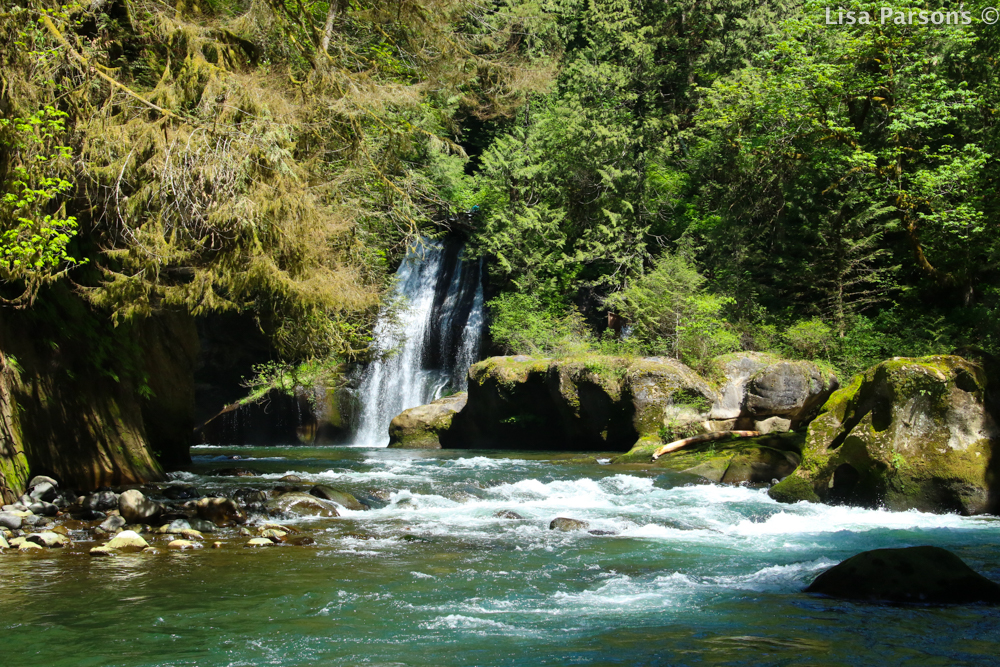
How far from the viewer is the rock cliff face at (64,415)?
320 inches

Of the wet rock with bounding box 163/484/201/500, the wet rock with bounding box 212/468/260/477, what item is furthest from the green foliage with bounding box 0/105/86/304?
the wet rock with bounding box 212/468/260/477

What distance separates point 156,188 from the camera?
7.51 metres

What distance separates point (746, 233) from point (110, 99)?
19.6m

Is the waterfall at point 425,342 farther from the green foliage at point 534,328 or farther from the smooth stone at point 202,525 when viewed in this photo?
the smooth stone at point 202,525

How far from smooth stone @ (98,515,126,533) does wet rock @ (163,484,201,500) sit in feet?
4.83

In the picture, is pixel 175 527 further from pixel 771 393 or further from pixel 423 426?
pixel 423 426

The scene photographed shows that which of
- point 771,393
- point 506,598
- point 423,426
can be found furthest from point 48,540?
point 423,426

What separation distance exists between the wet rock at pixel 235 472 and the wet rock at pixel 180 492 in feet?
A: 8.61

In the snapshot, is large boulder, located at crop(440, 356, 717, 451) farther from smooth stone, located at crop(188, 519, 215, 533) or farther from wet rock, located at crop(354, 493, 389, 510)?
smooth stone, located at crop(188, 519, 215, 533)

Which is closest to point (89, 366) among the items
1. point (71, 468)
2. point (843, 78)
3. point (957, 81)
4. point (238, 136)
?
point (71, 468)

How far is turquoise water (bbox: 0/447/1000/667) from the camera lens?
165 inches

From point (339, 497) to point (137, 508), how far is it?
8.29 feet

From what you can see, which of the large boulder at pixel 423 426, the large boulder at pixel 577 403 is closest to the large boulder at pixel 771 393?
the large boulder at pixel 577 403

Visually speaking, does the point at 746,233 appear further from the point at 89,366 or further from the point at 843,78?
the point at 89,366
